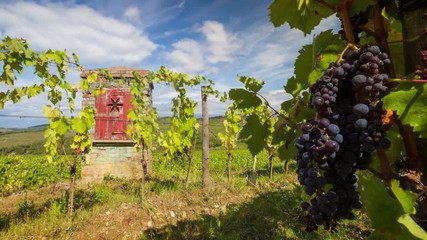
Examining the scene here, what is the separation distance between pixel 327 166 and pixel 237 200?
7.93m

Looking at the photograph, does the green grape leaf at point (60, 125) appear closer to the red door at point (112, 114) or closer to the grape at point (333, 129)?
the red door at point (112, 114)

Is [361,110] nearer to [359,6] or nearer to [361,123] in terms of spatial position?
[361,123]

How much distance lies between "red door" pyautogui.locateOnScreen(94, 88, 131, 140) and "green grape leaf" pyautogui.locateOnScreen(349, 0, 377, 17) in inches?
510

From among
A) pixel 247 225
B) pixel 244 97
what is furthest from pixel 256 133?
pixel 247 225

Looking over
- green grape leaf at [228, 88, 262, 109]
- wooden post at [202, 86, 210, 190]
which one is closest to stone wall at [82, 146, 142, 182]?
wooden post at [202, 86, 210, 190]

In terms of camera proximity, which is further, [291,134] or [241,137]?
[241,137]

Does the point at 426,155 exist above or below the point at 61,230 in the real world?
above

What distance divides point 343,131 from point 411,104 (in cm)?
20

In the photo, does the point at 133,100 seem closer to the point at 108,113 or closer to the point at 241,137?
the point at 108,113

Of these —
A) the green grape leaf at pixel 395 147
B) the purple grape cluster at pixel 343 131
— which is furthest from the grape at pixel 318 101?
the green grape leaf at pixel 395 147

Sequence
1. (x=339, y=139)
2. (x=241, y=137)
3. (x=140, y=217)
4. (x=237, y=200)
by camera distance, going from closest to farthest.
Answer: (x=339, y=139)
(x=241, y=137)
(x=140, y=217)
(x=237, y=200)

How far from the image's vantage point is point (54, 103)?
7141 millimetres

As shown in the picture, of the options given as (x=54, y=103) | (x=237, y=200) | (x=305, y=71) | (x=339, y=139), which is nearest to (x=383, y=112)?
(x=339, y=139)

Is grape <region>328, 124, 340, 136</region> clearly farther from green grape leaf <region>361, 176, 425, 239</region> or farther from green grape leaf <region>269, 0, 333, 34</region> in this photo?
green grape leaf <region>269, 0, 333, 34</region>
